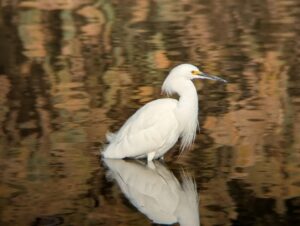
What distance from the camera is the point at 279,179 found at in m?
6.66

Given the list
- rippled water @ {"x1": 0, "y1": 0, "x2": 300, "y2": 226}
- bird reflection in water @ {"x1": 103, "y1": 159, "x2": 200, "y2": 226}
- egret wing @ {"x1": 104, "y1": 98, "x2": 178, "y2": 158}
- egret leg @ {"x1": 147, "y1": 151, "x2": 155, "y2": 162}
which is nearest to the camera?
bird reflection in water @ {"x1": 103, "y1": 159, "x2": 200, "y2": 226}

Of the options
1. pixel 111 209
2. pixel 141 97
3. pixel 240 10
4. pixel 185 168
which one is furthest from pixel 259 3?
pixel 111 209

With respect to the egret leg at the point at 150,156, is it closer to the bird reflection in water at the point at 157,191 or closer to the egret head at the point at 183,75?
the bird reflection in water at the point at 157,191

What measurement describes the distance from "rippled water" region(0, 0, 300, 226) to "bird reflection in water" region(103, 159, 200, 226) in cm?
7

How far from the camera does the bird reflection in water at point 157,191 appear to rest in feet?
19.2

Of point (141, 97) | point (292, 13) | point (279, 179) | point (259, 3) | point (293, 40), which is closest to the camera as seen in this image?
point (279, 179)

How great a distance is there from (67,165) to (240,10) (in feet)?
34.7

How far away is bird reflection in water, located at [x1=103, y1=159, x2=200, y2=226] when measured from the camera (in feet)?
19.2

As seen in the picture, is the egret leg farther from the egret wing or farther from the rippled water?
the rippled water

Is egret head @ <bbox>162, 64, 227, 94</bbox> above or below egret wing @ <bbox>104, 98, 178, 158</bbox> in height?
above

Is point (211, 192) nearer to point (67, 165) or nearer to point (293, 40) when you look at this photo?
point (67, 165)

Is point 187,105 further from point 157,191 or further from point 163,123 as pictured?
point 157,191

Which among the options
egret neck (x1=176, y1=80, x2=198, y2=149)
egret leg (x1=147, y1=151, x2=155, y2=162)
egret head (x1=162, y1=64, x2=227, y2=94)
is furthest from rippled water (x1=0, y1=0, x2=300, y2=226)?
egret head (x1=162, y1=64, x2=227, y2=94)

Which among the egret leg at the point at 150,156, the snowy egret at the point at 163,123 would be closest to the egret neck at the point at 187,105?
the snowy egret at the point at 163,123
